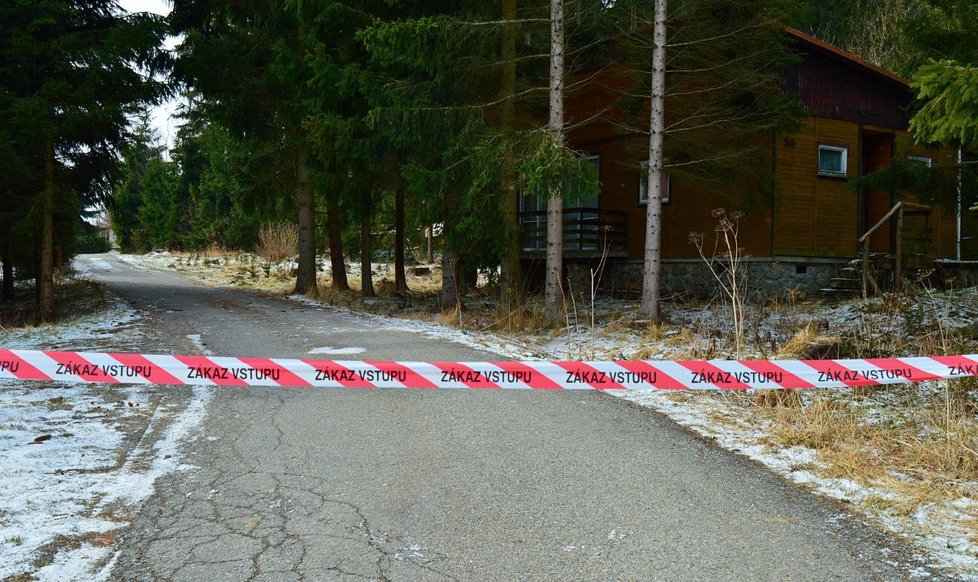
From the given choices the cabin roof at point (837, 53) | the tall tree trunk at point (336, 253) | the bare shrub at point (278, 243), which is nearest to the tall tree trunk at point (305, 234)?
the tall tree trunk at point (336, 253)

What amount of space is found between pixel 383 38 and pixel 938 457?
35.2 feet

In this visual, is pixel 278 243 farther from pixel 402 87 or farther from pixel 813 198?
pixel 813 198

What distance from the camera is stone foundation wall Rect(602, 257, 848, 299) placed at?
17578 mm

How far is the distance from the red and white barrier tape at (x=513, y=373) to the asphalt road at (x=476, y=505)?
24.5 inches

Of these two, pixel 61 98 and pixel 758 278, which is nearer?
pixel 61 98

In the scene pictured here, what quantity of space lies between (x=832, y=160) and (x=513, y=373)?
54.1 ft

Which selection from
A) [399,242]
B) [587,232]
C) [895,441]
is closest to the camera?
[895,441]

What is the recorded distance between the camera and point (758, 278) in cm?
1773

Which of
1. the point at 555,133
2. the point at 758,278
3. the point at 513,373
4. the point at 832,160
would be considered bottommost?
the point at 513,373

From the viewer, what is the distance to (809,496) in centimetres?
470

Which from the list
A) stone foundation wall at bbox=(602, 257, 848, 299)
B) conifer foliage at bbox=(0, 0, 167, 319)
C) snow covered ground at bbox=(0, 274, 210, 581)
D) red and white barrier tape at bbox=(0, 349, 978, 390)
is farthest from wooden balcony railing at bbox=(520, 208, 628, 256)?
red and white barrier tape at bbox=(0, 349, 978, 390)

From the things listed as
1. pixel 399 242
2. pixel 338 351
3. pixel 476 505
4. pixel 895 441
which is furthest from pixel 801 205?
pixel 476 505

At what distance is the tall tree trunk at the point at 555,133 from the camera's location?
12875 millimetres

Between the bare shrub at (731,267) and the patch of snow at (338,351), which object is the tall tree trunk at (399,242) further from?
the patch of snow at (338,351)
